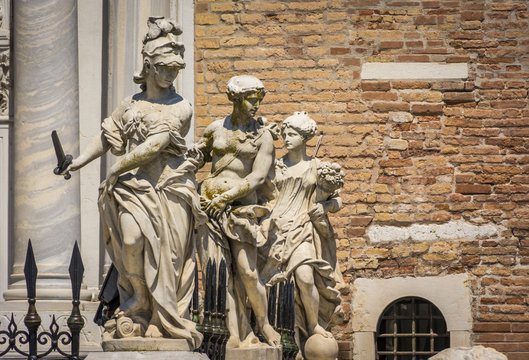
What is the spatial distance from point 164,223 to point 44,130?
10.7ft


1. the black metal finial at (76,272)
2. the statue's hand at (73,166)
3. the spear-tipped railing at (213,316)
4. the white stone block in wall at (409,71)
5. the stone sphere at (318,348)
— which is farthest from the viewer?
the white stone block in wall at (409,71)

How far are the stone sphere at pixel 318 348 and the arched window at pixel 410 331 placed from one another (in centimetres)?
250

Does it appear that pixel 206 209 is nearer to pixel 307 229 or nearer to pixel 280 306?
pixel 280 306

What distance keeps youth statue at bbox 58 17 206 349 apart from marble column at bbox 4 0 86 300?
8.58 ft

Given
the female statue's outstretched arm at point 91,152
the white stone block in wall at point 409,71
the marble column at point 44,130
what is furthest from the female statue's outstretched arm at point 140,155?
the white stone block in wall at point 409,71

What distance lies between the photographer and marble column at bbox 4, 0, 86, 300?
9.27m

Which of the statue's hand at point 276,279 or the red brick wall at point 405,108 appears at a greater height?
the red brick wall at point 405,108

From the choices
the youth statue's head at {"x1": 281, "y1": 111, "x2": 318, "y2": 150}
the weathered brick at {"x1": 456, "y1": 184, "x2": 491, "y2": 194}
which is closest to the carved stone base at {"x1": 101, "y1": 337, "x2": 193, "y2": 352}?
the youth statue's head at {"x1": 281, "y1": 111, "x2": 318, "y2": 150}

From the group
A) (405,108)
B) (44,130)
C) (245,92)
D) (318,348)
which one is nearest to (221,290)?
(245,92)

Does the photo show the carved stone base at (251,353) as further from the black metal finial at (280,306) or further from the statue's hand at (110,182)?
the statue's hand at (110,182)

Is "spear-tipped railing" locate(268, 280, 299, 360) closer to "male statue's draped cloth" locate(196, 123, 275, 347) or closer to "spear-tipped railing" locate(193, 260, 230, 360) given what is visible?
"male statue's draped cloth" locate(196, 123, 275, 347)

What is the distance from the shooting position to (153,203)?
21.1ft

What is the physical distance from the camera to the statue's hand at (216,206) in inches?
314

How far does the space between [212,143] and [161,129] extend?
1709 mm
